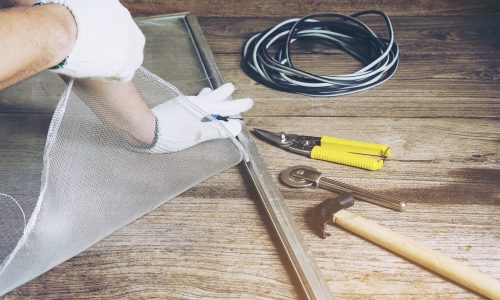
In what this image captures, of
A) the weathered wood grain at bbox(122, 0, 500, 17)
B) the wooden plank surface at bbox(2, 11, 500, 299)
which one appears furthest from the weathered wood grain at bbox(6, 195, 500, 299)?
the weathered wood grain at bbox(122, 0, 500, 17)

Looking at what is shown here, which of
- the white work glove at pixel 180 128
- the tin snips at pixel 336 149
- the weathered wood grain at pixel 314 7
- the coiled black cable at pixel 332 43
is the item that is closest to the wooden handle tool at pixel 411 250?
the tin snips at pixel 336 149

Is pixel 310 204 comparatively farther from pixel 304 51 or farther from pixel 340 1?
pixel 340 1

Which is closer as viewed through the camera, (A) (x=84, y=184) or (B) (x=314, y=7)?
(A) (x=84, y=184)

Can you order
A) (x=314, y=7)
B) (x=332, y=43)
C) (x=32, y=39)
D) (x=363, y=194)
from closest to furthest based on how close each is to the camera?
(x=32, y=39)
(x=363, y=194)
(x=332, y=43)
(x=314, y=7)

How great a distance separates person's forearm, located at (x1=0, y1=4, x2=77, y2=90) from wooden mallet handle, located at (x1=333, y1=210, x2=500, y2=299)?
50 centimetres

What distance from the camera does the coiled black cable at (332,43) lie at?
4.07 ft

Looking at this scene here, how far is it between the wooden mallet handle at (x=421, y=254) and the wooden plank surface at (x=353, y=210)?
0.9 inches

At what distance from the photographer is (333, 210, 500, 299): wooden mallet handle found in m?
0.78

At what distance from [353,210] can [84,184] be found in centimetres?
45

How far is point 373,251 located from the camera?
0.88 m

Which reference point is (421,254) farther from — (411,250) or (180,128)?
(180,128)

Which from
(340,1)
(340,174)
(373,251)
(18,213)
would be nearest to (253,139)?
(340,174)

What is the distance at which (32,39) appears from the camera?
2.25 feet

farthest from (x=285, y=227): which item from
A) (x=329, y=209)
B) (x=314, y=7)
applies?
(x=314, y=7)
